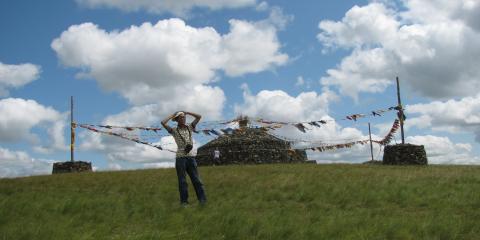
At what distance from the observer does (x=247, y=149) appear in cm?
3403

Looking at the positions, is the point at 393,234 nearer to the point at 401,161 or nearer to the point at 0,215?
the point at 0,215

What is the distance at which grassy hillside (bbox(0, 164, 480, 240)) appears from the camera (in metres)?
7.41

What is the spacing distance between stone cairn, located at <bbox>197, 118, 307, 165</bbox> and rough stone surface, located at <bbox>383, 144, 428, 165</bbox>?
8548 millimetres

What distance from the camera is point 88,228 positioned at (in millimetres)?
7723

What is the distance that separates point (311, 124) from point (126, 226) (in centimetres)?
2585

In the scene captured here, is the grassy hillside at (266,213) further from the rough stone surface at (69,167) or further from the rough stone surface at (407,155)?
the rough stone surface at (69,167)

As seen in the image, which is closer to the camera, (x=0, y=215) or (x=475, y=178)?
(x=0, y=215)

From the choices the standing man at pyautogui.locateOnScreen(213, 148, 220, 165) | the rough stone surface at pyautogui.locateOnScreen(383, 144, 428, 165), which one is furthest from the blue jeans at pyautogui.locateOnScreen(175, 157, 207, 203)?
the standing man at pyautogui.locateOnScreen(213, 148, 220, 165)

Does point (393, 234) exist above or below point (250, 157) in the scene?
below

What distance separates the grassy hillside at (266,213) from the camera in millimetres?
7406

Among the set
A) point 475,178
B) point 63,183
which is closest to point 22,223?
point 63,183

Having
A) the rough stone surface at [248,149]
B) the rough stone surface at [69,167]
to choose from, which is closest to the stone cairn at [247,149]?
the rough stone surface at [248,149]

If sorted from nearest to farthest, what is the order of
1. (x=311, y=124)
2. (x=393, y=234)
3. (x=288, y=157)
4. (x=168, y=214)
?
(x=393, y=234)
(x=168, y=214)
(x=311, y=124)
(x=288, y=157)

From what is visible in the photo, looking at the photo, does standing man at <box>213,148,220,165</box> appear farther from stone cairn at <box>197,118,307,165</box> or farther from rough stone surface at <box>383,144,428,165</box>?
rough stone surface at <box>383,144,428,165</box>
